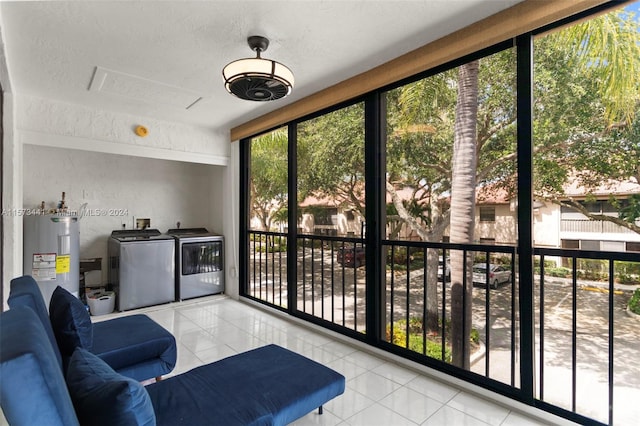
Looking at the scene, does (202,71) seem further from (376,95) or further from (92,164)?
(92,164)

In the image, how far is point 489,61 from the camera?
2301 mm

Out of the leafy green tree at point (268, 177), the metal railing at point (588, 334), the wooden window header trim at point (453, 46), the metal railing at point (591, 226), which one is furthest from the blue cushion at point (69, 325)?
the metal railing at point (591, 226)

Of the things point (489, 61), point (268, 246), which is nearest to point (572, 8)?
point (489, 61)

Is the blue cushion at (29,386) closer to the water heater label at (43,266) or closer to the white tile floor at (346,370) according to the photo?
the white tile floor at (346,370)

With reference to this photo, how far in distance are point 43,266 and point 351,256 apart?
3321 millimetres

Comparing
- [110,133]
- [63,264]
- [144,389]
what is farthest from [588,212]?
[63,264]

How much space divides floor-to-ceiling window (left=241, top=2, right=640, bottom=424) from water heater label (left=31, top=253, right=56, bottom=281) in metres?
2.89

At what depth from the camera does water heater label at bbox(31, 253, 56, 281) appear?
337 cm

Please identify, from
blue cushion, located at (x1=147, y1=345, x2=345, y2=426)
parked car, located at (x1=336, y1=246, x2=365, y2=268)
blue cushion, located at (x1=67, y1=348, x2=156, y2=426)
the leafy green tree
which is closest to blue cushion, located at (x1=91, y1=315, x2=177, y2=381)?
blue cushion, located at (x1=147, y1=345, x2=345, y2=426)

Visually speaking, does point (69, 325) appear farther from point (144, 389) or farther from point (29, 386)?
point (29, 386)

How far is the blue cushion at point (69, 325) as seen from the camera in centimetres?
166

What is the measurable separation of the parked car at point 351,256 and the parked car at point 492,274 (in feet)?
3.34

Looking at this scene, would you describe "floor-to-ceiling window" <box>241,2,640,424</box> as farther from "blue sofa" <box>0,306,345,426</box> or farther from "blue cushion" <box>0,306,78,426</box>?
"blue cushion" <box>0,306,78,426</box>

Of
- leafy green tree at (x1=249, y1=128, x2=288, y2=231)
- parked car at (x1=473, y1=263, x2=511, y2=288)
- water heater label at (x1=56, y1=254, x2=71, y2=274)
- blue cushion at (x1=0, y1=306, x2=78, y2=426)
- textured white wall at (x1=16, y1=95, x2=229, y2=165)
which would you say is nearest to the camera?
blue cushion at (x1=0, y1=306, x2=78, y2=426)
